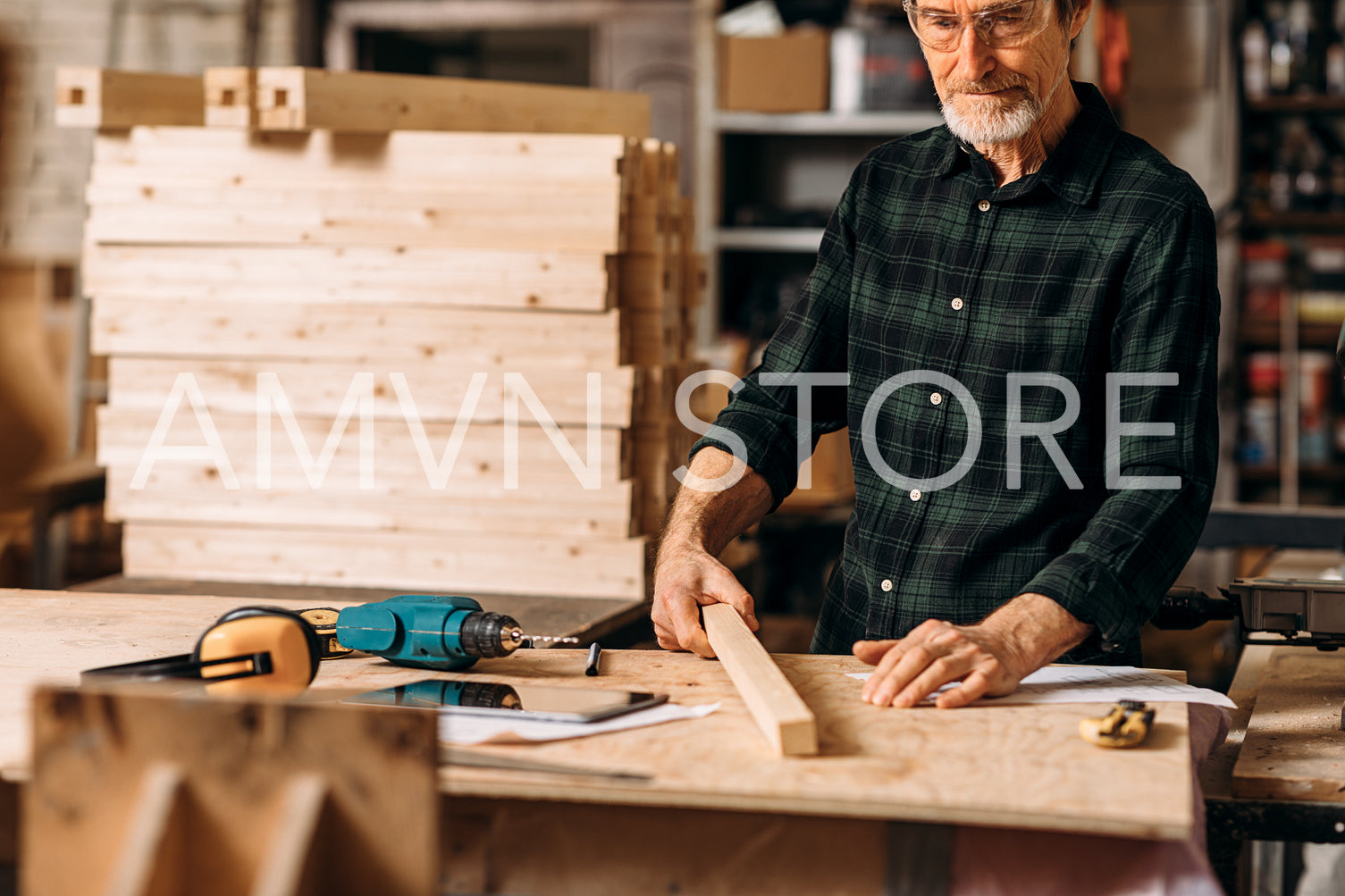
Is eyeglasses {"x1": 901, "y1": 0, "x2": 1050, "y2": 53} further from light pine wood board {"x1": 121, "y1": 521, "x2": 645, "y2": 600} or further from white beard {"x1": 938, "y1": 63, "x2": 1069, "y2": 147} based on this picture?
light pine wood board {"x1": 121, "y1": 521, "x2": 645, "y2": 600}

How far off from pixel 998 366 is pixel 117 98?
1.85m

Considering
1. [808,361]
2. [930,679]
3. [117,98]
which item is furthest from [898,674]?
[117,98]

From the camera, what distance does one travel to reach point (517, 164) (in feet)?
8.46

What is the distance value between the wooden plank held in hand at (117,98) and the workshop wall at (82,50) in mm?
2630

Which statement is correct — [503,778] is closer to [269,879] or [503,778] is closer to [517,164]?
[269,879]

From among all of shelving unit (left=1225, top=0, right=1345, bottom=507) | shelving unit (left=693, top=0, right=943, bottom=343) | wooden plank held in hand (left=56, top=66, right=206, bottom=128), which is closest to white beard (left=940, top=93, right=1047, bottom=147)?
wooden plank held in hand (left=56, top=66, right=206, bottom=128)

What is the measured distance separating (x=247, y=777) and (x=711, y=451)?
3.48ft

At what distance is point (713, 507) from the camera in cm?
196

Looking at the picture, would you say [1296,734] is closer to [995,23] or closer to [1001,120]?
[1001,120]

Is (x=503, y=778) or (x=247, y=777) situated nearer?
(x=247, y=777)

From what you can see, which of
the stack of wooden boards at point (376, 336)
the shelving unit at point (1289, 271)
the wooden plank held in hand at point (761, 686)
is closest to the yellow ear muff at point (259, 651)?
the wooden plank held in hand at point (761, 686)

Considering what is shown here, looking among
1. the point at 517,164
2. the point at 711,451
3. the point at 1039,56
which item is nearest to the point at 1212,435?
the point at 1039,56

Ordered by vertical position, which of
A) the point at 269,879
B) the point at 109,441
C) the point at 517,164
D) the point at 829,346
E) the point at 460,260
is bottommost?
the point at 269,879

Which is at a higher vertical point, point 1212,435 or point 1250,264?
point 1250,264
